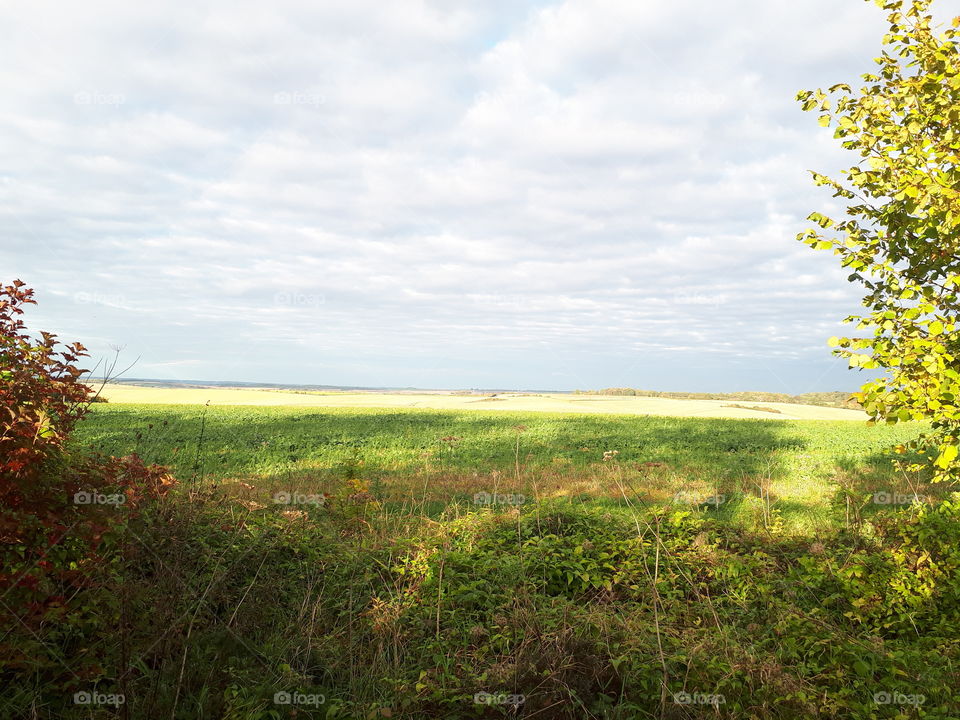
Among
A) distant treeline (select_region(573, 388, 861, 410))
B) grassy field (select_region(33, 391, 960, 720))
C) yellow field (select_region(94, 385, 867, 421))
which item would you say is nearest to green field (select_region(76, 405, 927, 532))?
grassy field (select_region(33, 391, 960, 720))

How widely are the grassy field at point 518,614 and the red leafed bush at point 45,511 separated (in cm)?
18

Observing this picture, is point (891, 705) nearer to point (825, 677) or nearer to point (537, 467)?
point (825, 677)

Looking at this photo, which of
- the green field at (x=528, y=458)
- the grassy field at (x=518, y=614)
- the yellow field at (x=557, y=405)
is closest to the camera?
the grassy field at (x=518, y=614)

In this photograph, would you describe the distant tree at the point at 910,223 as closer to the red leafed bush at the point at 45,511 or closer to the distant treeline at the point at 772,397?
the red leafed bush at the point at 45,511

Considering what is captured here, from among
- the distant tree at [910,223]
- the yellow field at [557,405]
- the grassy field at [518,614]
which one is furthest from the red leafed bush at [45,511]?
the yellow field at [557,405]

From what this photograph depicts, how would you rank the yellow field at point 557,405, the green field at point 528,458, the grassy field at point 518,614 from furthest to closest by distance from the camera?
the yellow field at point 557,405 → the green field at point 528,458 → the grassy field at point 518,614

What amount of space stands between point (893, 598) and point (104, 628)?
7737 millimetres

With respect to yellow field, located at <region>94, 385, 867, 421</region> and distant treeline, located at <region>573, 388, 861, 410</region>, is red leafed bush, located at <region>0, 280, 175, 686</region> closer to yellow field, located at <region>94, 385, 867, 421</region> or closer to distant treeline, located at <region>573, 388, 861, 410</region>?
yellow field, located at <region>94, 385, 867, 421</region>

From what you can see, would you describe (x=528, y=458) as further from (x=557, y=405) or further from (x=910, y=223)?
(x=557, y=405)

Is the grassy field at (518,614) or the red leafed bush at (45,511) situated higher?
the red leafed bush at (45,511)

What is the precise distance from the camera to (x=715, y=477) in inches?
607

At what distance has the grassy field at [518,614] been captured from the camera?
418 cm

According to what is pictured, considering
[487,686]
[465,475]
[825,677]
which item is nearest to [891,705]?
[825,677]

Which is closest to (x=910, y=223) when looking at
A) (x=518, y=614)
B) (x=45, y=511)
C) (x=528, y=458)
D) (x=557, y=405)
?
(x=518, y=614)
